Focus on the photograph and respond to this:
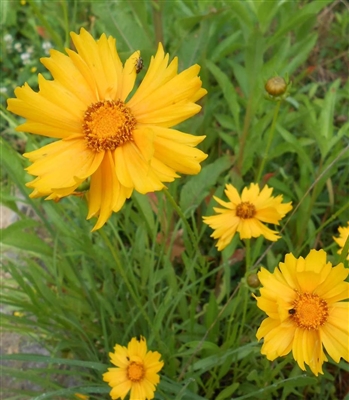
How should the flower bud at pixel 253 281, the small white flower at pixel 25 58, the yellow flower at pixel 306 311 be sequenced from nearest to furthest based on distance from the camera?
the yellow flower at pixel 306 311 < the flower bud at pixel 253 281 < the small white flower at pixel 25 58

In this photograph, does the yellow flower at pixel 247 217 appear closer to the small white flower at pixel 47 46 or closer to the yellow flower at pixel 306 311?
the yellow flower at pixel 306 311

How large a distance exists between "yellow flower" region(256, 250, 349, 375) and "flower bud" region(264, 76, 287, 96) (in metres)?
0.28

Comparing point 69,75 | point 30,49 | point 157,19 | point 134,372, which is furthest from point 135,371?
point 30,49

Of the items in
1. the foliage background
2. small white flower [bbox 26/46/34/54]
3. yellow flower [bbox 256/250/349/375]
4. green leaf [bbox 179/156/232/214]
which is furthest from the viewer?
small white flower [bbox 26/46/34/54]

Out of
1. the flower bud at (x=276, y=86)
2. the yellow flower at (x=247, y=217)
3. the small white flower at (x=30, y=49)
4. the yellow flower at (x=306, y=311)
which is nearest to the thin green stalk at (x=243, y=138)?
the yellow flower at (x=247, y=217)

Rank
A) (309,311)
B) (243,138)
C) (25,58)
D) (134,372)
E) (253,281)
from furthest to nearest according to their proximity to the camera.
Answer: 1. (25,58)
2. (243,138)
3. (134,372)
4. (253,281)
5. (309,311)

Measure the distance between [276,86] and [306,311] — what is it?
1.16 feet

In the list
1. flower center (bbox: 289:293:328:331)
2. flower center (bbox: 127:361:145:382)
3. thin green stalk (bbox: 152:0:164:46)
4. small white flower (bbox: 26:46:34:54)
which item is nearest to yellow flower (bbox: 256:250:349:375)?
flower center (bbox: 289:293:328:331)

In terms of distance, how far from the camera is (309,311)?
0.61 metres

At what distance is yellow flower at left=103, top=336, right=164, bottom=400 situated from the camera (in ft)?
2.83

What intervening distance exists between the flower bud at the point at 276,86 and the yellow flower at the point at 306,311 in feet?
0.92

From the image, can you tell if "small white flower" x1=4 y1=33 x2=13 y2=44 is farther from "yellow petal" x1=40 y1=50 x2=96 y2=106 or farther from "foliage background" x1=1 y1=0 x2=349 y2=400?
"yellow petal" x1=40 y1=50 x2=96 y2=106

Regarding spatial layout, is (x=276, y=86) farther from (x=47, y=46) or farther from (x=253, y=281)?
(x=47, y=46)

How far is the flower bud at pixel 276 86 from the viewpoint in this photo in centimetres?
77
